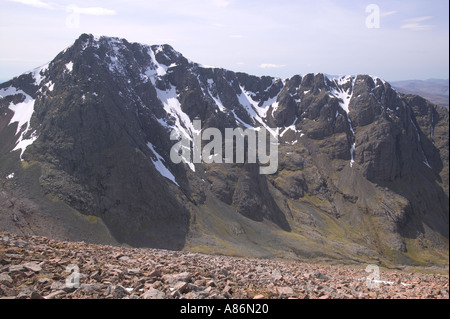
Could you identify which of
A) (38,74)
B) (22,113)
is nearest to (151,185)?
(22,113)

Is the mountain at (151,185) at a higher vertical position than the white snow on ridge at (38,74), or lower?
lower

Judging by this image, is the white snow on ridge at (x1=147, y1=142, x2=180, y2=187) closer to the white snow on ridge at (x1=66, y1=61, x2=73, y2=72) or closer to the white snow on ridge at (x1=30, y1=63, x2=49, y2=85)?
the white snow on ridge at (x1=66, y1=61, x2=73, y2=72)

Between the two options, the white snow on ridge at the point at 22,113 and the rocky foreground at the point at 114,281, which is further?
the white snow on ridge at the point at 22,113

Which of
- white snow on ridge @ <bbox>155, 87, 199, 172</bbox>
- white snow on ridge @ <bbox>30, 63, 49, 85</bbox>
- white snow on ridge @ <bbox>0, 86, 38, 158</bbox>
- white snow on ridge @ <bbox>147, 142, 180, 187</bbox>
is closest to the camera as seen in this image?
white snow on ridge @ <bbox>0, 86, 38, 158</bbox>

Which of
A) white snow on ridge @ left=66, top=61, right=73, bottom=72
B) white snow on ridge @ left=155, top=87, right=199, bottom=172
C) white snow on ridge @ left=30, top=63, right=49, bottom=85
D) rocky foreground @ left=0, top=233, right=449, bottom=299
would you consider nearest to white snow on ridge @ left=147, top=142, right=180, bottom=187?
white snow on ridge @ left=155, top=87, right=199, bottom=172

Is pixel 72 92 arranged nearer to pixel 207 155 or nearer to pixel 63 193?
pixel 63 193

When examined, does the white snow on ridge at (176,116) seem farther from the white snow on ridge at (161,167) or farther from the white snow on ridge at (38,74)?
the white snow on ridge at (38,74)

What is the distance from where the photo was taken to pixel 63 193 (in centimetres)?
9138

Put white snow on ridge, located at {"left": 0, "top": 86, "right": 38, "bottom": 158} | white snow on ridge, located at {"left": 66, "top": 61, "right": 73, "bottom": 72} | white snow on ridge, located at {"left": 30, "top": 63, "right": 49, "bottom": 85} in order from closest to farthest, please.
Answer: white snow on ridge, located at {"left": 0, "top": 86, "right": 38, "bottom": 158} < white snow on ridge, located at {"left": 66, "top": 61, "right": 73, "bottom": 72} < white snow on ridge, located at {"left": 30, "top": 63, "right": 49, "bottom": 85}

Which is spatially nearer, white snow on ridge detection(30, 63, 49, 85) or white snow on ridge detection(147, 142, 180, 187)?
white snow on ridge detection(147, 142, 180, 187)

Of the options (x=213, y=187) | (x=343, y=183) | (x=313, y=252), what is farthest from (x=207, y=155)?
(x=343, y=183)

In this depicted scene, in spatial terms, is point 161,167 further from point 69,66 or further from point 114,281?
point 114,281

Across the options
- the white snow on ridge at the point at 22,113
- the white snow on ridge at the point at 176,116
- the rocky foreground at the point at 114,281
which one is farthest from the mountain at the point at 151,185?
the rocky foreground at the point at 114,281

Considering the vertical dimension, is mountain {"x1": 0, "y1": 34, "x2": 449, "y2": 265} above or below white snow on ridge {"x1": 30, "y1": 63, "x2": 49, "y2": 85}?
below
